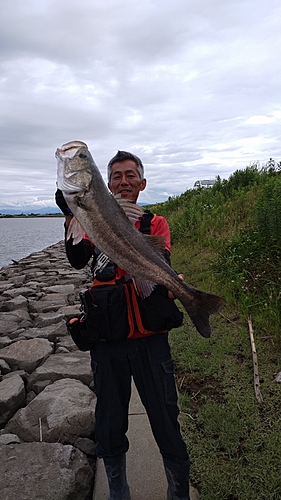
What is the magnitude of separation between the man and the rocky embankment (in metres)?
0.40

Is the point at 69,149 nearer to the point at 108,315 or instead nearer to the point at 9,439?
the point at 108,315

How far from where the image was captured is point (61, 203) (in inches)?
95.3

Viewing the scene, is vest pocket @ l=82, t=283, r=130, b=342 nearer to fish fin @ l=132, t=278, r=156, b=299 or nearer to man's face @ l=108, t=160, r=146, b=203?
fish fin @ l=132, t=278, r=156, b=299

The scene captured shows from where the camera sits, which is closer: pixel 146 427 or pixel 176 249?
pixel 146 427

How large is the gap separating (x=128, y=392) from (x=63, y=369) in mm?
2209

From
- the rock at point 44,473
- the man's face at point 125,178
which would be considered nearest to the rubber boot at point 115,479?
the rock at point 44,473

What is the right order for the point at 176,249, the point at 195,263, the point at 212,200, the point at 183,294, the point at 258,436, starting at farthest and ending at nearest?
1. the point at 212,200
2. the point at 176,249
3. the point at 195,263
4. the point at 258,436
5. the point at 183,294

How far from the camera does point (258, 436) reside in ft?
11.0

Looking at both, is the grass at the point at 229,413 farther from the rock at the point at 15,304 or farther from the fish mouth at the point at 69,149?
the rock at the point at 15,304

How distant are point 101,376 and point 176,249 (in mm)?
8930

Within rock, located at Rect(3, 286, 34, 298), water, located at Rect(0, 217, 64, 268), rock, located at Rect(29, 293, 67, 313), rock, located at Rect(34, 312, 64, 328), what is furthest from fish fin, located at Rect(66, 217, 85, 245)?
water, located at Rect(0, 217, 64, 268)

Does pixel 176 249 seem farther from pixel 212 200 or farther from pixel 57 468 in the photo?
pixel 57 468

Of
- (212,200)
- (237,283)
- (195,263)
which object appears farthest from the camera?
(212,200)

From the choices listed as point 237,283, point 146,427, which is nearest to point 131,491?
point 146,427
